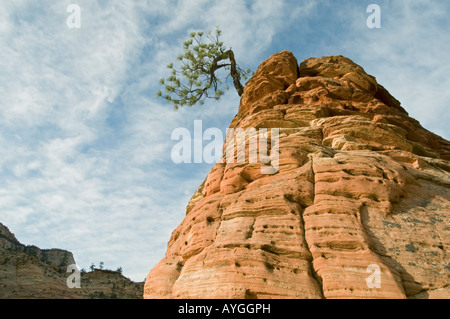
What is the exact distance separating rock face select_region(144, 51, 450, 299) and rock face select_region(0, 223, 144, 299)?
28.2 m

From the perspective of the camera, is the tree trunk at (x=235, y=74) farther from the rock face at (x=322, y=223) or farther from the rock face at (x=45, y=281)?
the rock face at (x=45, y=281)

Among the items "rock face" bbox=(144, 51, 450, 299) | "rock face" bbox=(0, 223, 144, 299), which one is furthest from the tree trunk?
"rock face" bbox=(0, 223, 144, 299)

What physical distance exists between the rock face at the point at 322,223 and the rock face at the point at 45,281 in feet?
92.4

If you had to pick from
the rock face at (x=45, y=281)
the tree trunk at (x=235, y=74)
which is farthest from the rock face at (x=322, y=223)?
the rock face at (x=45, y=281)

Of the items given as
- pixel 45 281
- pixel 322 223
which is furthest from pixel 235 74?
pixel 45 281

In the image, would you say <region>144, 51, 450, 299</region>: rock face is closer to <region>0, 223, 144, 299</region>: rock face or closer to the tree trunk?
the tree trunk

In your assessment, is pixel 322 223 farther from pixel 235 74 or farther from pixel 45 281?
pixel 45 281

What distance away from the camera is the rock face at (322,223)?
7.68m

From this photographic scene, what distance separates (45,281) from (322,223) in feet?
113

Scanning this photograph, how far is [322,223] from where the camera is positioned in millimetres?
8977

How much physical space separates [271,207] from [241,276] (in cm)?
250

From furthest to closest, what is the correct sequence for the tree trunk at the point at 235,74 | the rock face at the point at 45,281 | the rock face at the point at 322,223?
the rock face at the point at 45,281 → the tree trunk at the point at 235,74 → the rock face at the point at 322,223
